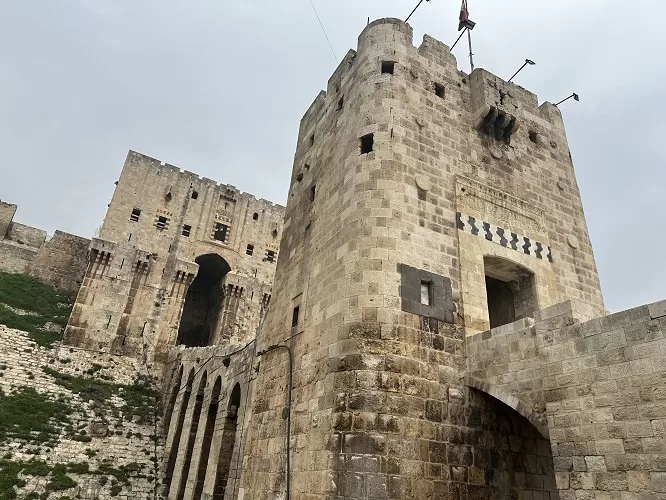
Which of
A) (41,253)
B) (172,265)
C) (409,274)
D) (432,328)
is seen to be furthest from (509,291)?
(41,253)

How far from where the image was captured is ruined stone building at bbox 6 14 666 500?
5.98 meters

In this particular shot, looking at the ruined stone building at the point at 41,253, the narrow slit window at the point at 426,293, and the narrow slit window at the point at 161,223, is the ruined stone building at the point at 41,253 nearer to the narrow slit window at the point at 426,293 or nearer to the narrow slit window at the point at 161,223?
the narrow slit window at the point at 161,223

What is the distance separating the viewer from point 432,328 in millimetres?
7949

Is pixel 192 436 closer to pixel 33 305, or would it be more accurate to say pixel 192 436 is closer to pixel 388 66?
pixel 388 66

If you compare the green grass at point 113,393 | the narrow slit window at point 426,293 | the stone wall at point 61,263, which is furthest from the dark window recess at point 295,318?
the stone wall at point 61,263

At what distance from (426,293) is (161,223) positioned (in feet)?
87.9

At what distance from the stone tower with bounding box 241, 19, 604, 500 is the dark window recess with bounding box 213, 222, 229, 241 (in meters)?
21.8

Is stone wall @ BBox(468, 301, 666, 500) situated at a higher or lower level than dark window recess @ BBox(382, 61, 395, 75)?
lower

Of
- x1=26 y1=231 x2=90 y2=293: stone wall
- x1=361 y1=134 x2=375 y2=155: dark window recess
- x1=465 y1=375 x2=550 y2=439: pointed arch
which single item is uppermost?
x1=26 y1=231 x2=90 y2=293: stone wall

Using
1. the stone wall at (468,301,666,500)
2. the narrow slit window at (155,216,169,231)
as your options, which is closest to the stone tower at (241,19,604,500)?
the stone wall at (468,301,666,500)

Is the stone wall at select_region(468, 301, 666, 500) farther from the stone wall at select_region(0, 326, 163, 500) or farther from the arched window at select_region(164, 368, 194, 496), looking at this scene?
the stone wall at select_region(0, 326, 163, 500)

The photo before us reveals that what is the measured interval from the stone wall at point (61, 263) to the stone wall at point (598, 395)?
3006cm

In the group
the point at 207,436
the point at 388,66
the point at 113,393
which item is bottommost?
the point at 207,436

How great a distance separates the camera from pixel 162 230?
30.9 m
